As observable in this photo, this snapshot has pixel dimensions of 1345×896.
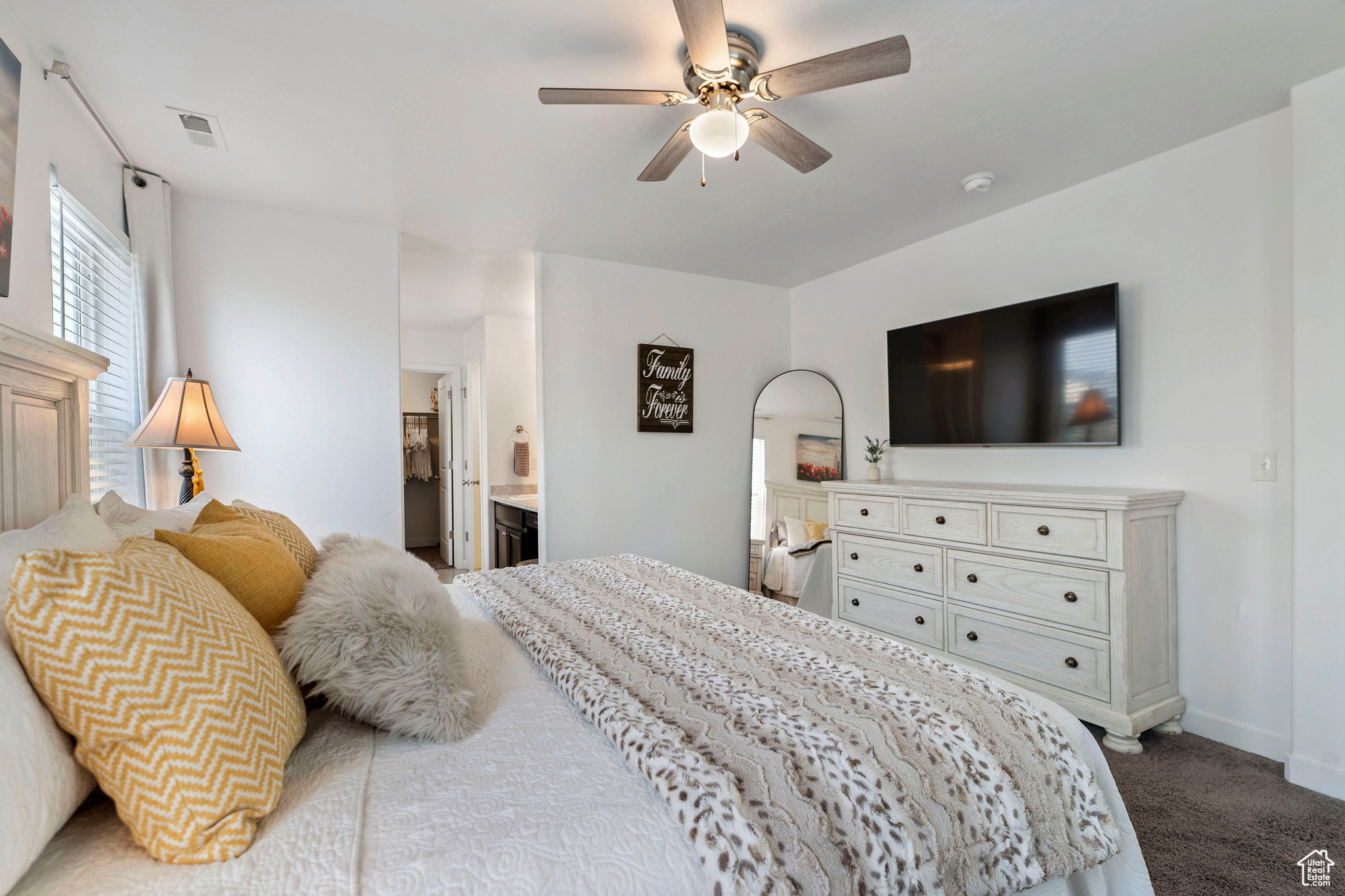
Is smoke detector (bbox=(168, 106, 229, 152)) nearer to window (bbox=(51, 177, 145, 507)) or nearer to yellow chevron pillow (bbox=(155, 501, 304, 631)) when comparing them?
window (bbox=(51, 177, 145, 507))

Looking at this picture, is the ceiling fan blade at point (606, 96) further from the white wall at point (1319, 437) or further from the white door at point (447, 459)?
the white door at point (447, 459)

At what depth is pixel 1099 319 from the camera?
107 inches

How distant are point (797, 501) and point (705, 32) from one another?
310 cm

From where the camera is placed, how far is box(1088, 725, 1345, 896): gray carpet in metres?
1.66

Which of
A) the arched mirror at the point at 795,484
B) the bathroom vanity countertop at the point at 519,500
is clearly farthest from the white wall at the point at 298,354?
the arched mirror at the point at 795,484

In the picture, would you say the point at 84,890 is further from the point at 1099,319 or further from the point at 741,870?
the point at 1099,319

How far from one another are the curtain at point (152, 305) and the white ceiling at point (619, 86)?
0.15m

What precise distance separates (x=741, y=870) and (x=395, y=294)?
3374 mm

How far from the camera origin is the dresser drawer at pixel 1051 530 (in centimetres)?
240

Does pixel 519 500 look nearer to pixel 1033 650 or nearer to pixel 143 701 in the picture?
pixel 1033 650

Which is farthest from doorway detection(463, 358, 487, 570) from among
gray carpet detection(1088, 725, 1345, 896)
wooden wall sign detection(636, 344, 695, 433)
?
gray carpet detection(1088, 725, 1345, 896)

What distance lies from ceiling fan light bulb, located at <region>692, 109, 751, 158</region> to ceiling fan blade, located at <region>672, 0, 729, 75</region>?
12cm

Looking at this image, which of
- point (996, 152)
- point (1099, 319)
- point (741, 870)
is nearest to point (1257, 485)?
point (1099, 319)

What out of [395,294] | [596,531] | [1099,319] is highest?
[395,294]
